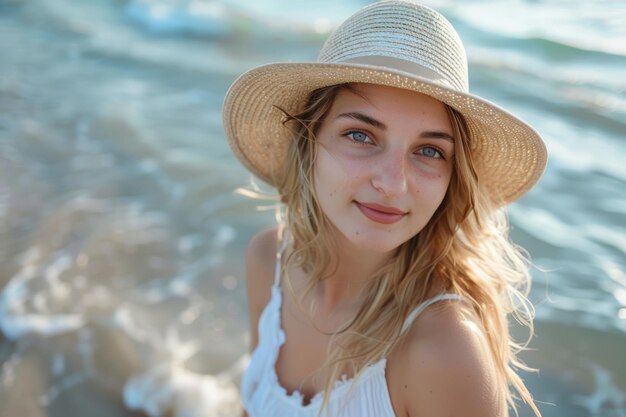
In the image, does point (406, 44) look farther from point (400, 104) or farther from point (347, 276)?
point (347, 276)

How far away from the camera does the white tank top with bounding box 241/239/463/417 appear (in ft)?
6.85

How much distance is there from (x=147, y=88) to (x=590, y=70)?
4925mm

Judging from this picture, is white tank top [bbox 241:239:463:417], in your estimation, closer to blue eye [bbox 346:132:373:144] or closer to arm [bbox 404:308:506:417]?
arm [bbox 404:308:506:417]

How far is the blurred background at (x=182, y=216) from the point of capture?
347 centimetres

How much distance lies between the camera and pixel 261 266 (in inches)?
107

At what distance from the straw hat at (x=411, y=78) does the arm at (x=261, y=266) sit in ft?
1.86

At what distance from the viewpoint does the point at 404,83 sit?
1821 mm

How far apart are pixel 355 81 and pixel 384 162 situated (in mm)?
258

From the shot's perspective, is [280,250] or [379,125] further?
[280,250]

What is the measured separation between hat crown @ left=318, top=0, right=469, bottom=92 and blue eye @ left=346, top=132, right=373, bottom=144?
221 millimetres

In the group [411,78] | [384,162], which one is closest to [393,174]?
[384,162]

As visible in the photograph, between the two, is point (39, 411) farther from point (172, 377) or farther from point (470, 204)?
point (470, 204)

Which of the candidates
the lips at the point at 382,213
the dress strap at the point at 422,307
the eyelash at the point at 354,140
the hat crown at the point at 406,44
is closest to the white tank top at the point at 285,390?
the dress strap at the point at 422,307

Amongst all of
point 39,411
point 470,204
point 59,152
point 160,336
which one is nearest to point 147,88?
point 59,152
